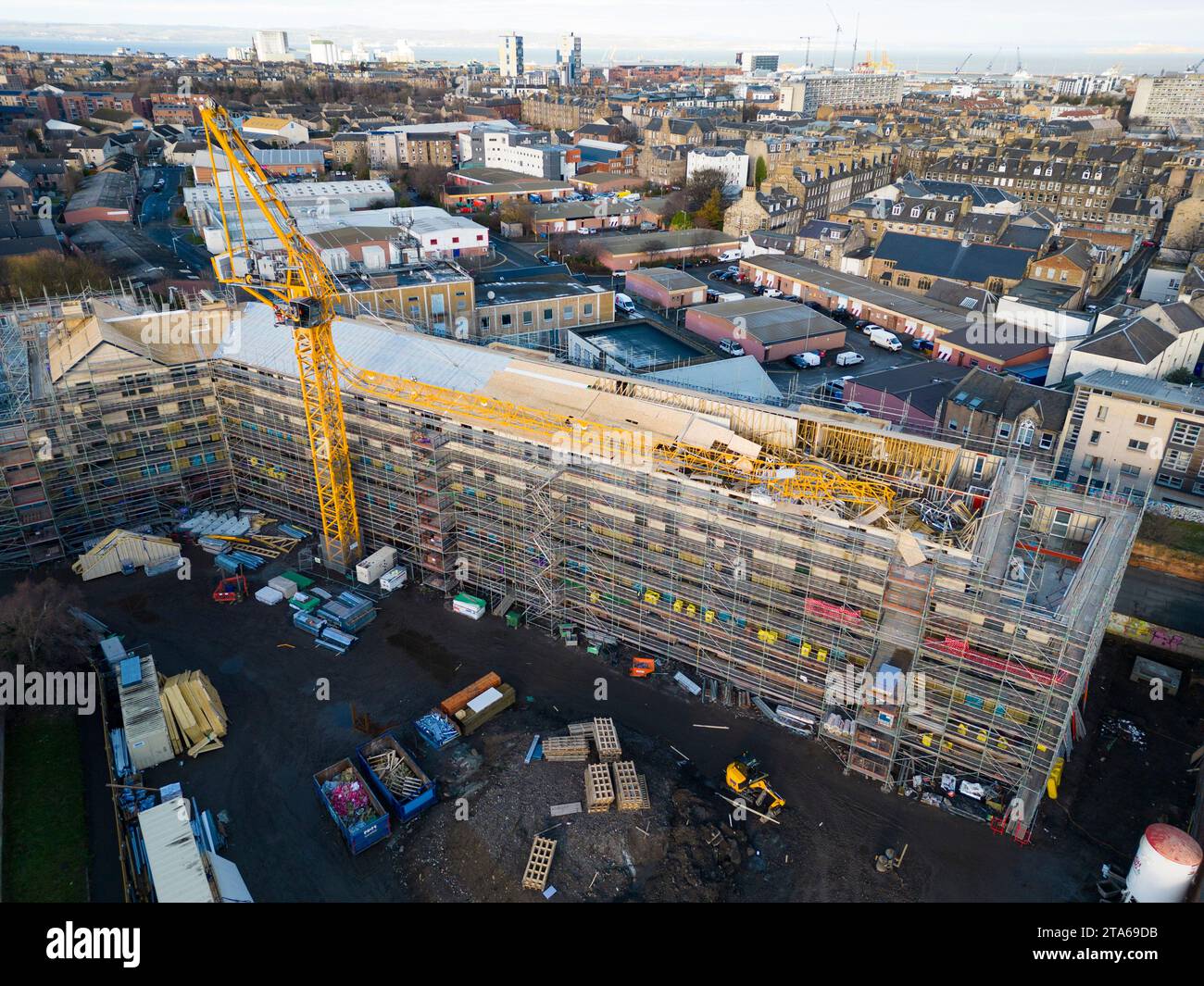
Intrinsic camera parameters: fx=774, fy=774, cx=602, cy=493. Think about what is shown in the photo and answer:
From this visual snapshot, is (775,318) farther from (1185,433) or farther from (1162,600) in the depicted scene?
(1162,600)

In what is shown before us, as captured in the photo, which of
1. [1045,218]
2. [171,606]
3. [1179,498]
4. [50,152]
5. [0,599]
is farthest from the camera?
[50,152]

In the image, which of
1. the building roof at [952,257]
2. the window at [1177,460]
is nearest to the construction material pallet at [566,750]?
the window at [1177,460]

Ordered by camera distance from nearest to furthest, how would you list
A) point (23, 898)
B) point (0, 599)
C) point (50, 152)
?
point (23, 898)
point (0, 599)
point (50, 152)

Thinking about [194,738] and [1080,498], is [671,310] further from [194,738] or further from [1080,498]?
[194,738]

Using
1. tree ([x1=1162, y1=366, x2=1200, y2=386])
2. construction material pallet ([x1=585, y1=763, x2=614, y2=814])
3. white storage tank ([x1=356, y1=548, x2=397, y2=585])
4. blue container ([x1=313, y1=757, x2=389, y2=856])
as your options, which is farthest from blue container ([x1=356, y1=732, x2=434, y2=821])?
tree ([x1=1162, y1=366, x2=1200, y2=386])

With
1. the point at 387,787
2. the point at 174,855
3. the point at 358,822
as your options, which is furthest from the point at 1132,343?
the point at 174,855

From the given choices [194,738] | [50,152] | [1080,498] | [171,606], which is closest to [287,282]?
[171,606]

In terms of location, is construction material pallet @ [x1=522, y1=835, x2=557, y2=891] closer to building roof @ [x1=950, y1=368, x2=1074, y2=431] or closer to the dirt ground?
the dirt ground
